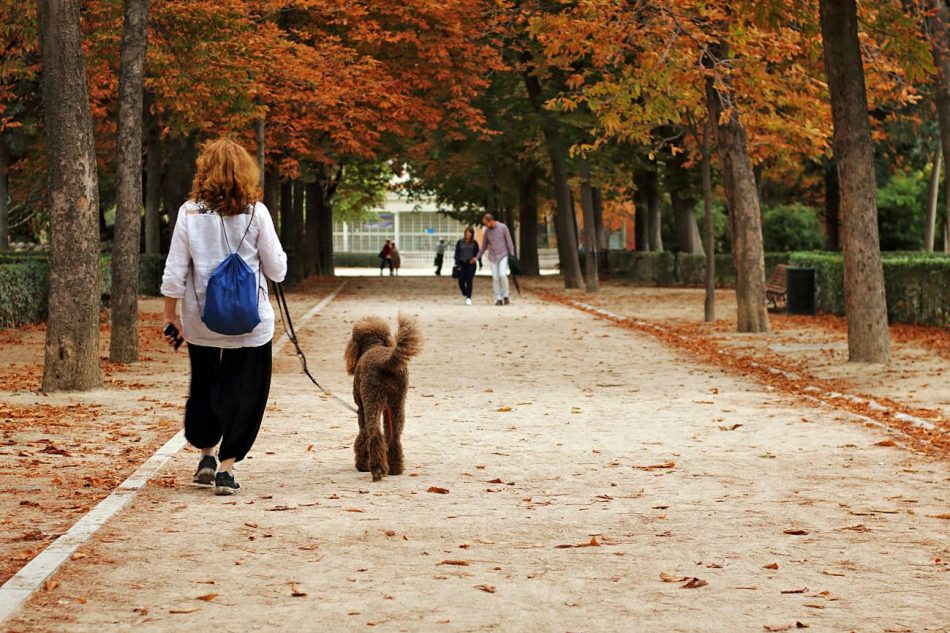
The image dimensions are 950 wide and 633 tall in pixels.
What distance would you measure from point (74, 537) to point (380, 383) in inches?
86.9

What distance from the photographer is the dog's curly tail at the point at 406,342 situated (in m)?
8.41

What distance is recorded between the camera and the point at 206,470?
8453 mm

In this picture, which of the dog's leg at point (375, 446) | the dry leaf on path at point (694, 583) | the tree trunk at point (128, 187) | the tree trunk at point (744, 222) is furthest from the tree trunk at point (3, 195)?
the dry leaf on path at point (694, 583)

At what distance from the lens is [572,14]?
23266 mm

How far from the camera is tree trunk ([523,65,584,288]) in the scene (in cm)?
3791

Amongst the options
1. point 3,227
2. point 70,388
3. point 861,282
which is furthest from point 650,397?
point 3,227

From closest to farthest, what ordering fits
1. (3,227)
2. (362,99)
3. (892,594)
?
(892,594)
(362,99)
(3,227)

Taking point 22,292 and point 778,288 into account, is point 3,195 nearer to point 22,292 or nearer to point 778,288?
point 22,292

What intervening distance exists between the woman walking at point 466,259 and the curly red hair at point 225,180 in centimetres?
2431

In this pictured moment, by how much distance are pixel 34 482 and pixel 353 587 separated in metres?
3.42

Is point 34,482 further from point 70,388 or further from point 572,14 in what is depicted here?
point 572,14

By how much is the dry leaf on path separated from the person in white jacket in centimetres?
313

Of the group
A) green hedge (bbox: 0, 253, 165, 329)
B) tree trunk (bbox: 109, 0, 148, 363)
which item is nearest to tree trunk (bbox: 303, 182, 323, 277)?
green hedge (bbox: 0, 253, 165, 329)

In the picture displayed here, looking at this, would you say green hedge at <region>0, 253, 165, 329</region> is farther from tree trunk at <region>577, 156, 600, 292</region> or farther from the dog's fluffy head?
tree trunk at <region>577, 156, 600, 292</region>
